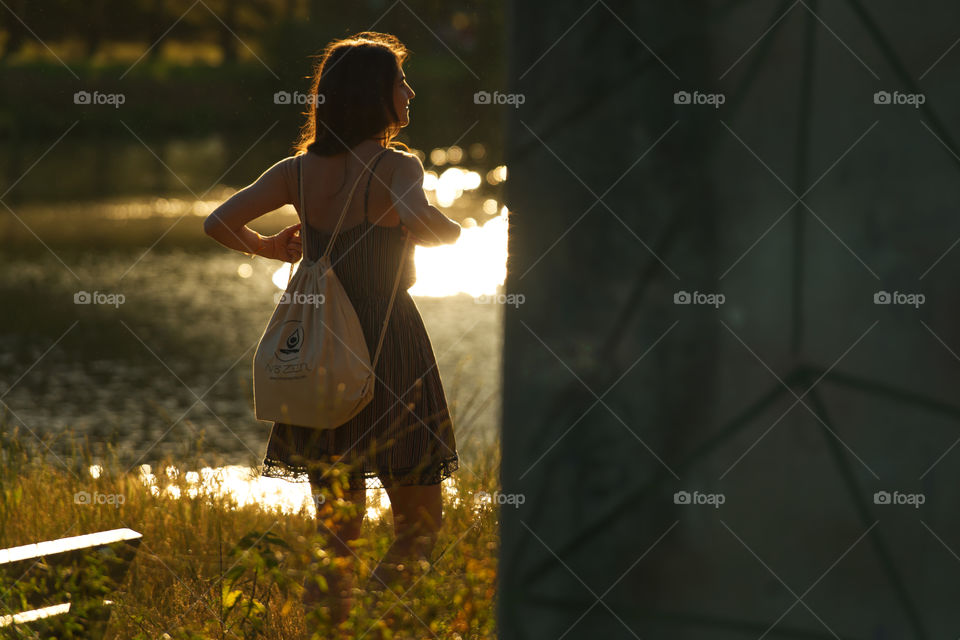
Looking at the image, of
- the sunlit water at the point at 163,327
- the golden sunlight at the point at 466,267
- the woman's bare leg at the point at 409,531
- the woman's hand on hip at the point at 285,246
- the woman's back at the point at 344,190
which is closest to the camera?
the woman's bare leg at the point at 409,531

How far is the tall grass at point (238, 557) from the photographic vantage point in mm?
2338

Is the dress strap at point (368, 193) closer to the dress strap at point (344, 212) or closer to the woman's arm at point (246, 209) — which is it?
the dress strap at point (344, 212)

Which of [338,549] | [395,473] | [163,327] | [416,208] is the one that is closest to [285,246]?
[416,208]

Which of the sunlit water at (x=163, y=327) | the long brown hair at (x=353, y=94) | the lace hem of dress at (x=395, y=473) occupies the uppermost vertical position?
the sunlit water at (x=163, y=327)

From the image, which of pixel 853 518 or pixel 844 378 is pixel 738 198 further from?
pixel 853 518

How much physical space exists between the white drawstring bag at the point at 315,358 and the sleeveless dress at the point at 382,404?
0.07m

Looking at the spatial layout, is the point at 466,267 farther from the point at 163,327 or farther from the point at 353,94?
the point at 353,94

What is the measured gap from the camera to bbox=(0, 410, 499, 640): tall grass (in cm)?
234

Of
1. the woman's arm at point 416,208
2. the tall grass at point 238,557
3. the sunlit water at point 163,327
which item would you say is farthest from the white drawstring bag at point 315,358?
the sunlit water at point 163,327

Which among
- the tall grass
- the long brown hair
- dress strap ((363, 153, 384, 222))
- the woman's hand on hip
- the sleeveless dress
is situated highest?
the long brown hair

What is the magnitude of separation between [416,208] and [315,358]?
1.27ft

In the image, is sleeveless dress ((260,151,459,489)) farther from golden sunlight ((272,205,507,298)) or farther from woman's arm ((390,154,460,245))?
golden sunlight ((272,205,507,298))

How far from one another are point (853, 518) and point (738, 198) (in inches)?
17.9

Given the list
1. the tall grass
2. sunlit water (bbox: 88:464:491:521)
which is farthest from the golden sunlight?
the tall grass
